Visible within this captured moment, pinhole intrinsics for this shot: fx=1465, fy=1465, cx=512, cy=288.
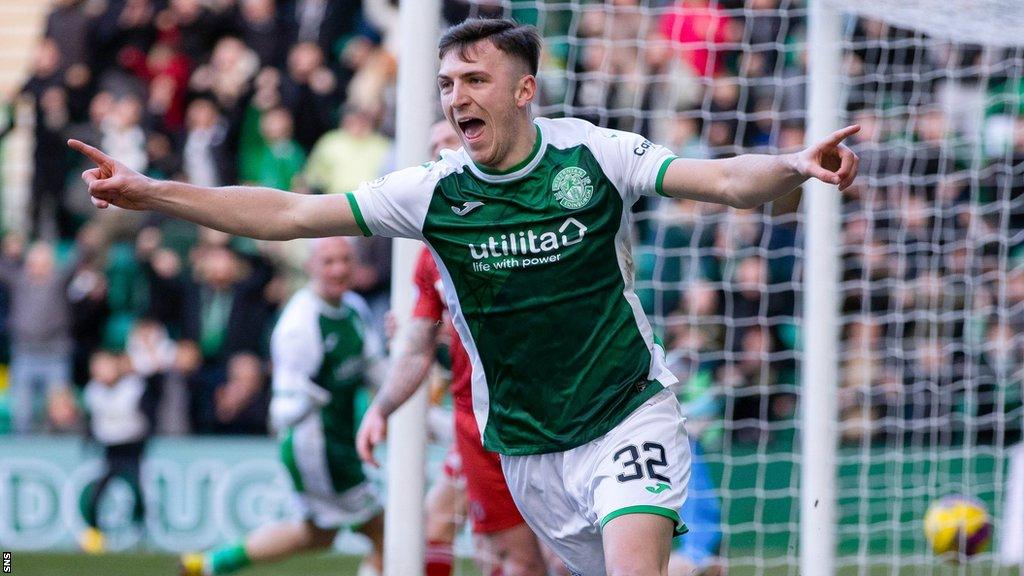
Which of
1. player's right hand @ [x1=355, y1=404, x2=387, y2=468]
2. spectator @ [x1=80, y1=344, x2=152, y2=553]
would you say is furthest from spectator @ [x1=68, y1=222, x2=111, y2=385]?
player's right hand @ [x1=355, y1=404, x2=387, y2=468]

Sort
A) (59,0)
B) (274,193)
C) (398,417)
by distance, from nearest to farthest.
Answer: (274,193)
(398,417)
(59,0)

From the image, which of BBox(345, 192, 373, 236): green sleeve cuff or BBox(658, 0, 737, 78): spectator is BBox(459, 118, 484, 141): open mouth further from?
BBox(658, 0, 737, 78): spectator

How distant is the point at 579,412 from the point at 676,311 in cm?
559

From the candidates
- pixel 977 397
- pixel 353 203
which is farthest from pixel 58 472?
pixel 353 203

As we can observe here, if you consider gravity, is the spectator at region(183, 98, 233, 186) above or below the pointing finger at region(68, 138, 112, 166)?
above

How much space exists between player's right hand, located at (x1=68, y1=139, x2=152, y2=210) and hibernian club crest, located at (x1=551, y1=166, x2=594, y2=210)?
1.30 metres

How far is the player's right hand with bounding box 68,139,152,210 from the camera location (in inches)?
173

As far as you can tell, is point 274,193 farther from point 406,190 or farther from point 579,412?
point 579,412

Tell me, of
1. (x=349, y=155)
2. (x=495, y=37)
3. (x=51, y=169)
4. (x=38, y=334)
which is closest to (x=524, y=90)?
(x=495, y=37)

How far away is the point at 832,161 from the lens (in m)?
4.34

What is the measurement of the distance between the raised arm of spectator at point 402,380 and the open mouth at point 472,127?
5.56 feet

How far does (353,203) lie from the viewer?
4.84 metres

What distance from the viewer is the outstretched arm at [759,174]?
4.24 metres

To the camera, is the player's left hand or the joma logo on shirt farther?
the joma logo on shirt
